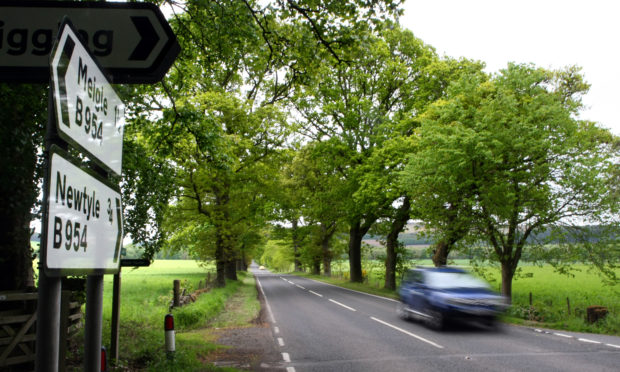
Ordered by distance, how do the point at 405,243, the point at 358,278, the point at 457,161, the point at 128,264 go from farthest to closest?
the point at 358,278 < the point at 405,243 < the point at 457,161 < the point at 128,264

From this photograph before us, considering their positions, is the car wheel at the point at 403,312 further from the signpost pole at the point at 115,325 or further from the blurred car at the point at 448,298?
the signpost pole at the point at 115,325

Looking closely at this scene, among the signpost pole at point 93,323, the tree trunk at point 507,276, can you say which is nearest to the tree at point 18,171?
the signpost pole at point 93,323

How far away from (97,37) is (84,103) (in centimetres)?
79

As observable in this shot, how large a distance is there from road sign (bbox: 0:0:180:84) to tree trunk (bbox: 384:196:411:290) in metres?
24.0

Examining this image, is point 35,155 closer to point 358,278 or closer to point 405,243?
point 405,243

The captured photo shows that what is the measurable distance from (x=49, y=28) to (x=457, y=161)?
1701cm

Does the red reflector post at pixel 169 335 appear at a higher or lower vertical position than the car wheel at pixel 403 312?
higher

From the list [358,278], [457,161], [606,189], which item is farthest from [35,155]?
[358,278]

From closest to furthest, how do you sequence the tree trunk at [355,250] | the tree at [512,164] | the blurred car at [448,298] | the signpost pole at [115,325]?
the signpost pole at [115,325]
the blurred car at [448,298]
the tree at [512,164]
the tree trunk at [355,250]

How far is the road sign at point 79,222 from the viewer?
119cm

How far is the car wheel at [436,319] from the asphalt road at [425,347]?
0.22m

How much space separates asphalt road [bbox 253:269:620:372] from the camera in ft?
25.6

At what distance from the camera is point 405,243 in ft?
93.7

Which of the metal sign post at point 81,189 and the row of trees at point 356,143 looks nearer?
the metal sign post at point 81,189
